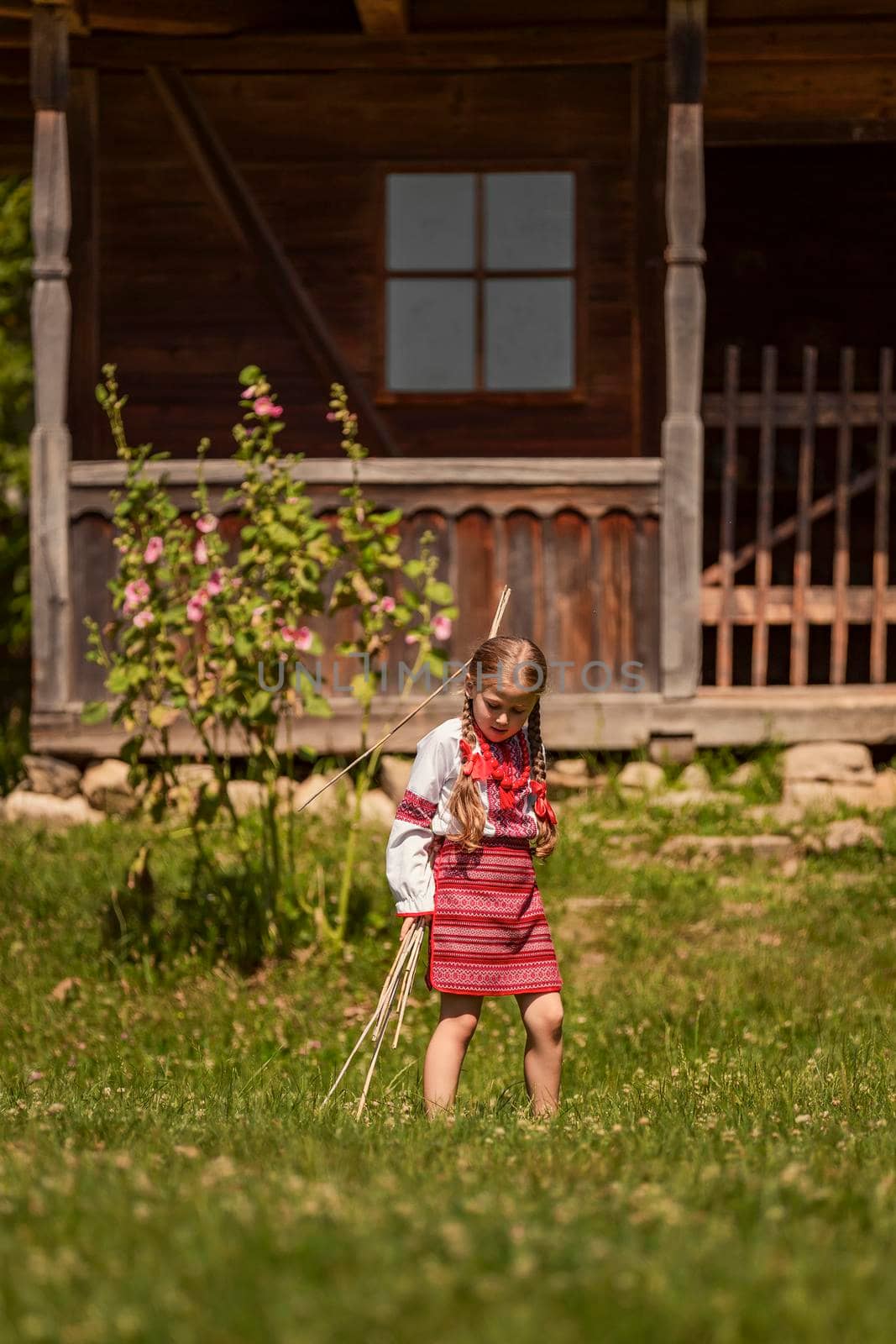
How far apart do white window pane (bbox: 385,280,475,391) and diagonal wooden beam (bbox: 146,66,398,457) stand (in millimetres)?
410

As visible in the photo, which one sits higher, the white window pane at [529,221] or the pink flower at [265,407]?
the white window pane at [529,221]

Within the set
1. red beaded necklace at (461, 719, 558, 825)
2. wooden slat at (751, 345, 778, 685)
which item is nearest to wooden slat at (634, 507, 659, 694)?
wooden slat at (751, 345, 778, 685)

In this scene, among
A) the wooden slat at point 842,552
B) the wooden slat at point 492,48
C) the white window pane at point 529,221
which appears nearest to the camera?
the wooden slat at point 842,552

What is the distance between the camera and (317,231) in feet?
34.0

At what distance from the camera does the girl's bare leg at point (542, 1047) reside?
4.19m

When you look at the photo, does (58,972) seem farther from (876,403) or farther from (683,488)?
(876,403)

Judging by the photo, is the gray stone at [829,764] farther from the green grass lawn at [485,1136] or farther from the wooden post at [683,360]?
the green grass lawn at [485,1136]

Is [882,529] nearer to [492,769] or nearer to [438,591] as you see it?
[438,591]

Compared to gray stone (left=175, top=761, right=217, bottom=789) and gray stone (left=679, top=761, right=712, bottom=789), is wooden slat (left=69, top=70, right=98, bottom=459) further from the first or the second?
gray stone (left=679, top=761, right=712, bottom=789)

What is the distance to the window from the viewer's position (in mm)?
10391

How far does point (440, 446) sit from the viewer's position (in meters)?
10.5

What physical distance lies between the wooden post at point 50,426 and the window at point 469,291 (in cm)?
259

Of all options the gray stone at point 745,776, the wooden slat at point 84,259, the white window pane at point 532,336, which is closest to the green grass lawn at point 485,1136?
the gray stone at point 745,776

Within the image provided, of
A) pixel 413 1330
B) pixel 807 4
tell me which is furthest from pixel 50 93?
pixel 413 1330
